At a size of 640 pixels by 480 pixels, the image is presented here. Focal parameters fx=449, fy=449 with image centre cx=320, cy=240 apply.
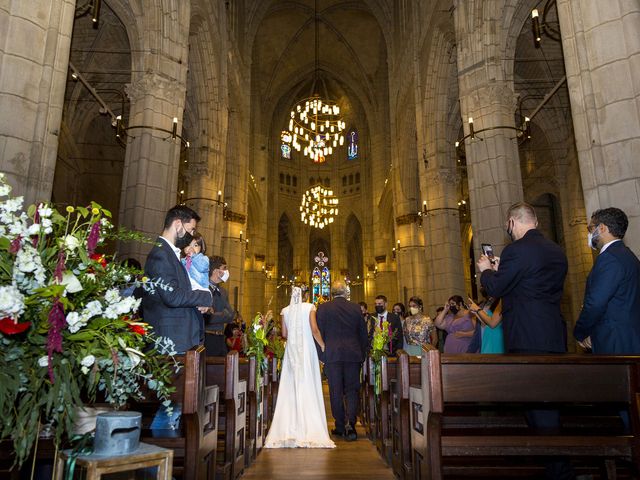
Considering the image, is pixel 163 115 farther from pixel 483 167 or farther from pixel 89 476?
pixel 89 476

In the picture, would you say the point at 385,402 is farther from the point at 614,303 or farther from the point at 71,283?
the point at 71,283

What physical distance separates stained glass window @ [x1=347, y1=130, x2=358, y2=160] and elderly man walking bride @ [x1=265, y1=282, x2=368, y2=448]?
29.5 m

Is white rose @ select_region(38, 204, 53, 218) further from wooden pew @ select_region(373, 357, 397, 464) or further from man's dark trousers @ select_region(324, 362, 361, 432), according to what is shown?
man's dark trousers @ select_region(324, 362, 361, 432)

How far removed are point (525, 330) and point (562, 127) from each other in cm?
1640

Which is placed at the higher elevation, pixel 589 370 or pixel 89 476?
pixel 589 370

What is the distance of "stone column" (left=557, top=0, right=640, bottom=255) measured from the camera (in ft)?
15.0

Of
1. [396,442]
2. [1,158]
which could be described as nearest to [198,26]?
[1,158]

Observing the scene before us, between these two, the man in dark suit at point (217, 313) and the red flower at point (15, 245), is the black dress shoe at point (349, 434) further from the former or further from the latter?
the red flower at point (15, 245)

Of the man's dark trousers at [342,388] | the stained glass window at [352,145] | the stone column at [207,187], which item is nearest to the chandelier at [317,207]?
the stone column at [207,187]

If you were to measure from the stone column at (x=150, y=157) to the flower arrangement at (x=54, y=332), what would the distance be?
7.01 metres

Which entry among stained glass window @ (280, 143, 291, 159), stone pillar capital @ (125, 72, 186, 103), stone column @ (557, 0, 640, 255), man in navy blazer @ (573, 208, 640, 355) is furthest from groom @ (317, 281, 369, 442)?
stained glass window @ (280, 143, 291, 159)

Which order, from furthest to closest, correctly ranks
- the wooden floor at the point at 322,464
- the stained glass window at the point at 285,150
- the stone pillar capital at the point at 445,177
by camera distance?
the stained glass window at the point at 285,150 → the stone pillar capital at the point at 445,177 → the wooden floor at the point at 322,464

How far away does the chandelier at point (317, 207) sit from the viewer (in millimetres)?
23391

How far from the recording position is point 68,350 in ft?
5.48
